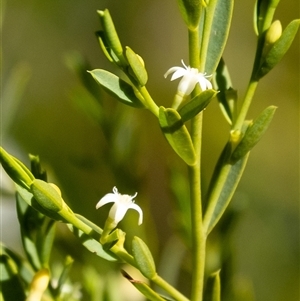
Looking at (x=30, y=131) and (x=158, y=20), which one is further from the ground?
(x=158, y=20)

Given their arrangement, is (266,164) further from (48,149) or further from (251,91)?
(251,91)

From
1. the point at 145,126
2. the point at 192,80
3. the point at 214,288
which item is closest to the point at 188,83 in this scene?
the point at 192,80

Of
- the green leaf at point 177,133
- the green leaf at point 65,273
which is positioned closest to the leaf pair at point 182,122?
the green leaf at point 177,133

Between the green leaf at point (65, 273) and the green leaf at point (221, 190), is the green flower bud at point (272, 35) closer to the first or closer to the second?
the green leaf at point (221, 190)

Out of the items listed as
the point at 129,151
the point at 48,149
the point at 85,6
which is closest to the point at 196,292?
the point at 129,151

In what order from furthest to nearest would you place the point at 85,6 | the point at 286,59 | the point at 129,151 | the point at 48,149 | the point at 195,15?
the point at 85,6
the point at 286,59
the point at 48,149
the point at 129,151
the point at 195,15

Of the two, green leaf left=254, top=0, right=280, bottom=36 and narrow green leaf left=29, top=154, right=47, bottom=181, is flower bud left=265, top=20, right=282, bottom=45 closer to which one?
green leaf left=254, top=0, right=280, bottom=36

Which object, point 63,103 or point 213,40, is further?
point 63,103
